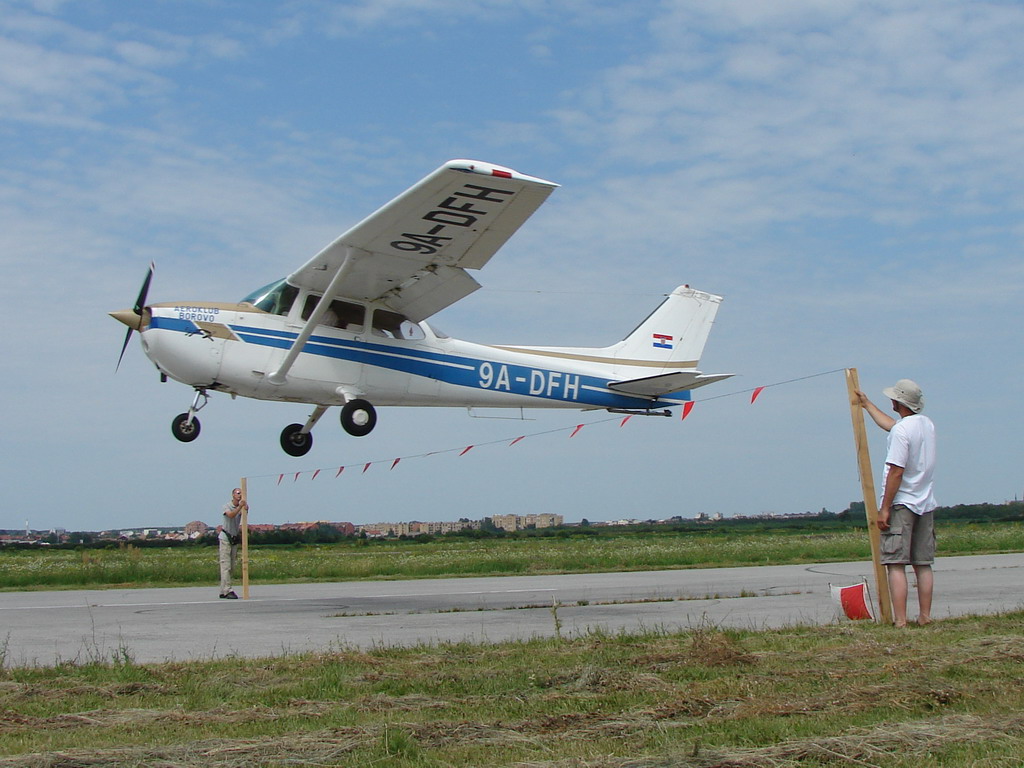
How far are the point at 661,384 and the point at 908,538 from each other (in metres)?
9.86

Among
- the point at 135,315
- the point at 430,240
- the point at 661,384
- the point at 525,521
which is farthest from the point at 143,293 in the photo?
the point at 525,521

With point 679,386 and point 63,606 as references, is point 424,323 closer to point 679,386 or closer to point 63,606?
point 679,386

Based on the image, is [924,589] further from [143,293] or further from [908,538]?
[143,293]

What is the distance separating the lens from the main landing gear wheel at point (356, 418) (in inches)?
607

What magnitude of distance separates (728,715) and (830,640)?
2.74 metres

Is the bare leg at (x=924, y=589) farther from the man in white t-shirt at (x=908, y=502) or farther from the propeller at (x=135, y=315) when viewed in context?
the propeller at (x=135, y=315)

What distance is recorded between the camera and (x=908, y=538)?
26.5 ft

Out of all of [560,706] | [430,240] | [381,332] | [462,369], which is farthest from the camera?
[462,369]

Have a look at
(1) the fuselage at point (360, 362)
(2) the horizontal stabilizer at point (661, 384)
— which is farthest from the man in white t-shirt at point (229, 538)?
(2) the horizontal stabilizer at point (661, 384)

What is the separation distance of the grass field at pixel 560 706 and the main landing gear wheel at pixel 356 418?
8036 mm

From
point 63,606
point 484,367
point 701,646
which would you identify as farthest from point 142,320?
point 701,646

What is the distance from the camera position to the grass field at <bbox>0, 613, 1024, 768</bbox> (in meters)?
4.20

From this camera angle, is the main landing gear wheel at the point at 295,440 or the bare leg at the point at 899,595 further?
the main landing gear wheel at the point at 295,440

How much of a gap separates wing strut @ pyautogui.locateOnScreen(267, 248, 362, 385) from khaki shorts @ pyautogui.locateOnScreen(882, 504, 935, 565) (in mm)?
8681
